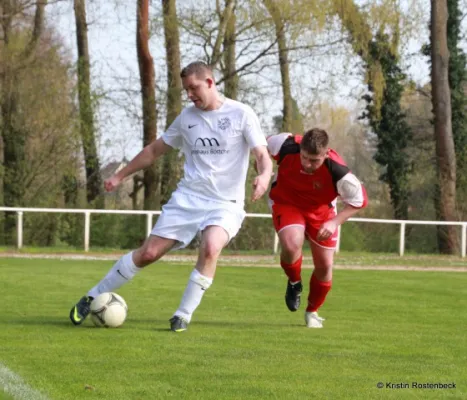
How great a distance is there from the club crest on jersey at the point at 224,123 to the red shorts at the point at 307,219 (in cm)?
118

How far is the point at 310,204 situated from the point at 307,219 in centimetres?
15

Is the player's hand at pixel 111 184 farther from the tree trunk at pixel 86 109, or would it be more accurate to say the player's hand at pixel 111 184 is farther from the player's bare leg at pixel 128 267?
the tree trunk at pixel 86 109

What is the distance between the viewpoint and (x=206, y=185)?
8.17 metres

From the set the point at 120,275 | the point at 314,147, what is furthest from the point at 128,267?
the point at 314,147

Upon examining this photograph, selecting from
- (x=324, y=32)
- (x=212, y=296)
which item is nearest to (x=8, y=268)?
(x=212, y=296)

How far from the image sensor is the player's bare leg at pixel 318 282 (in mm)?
8945

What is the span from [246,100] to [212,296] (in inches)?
699

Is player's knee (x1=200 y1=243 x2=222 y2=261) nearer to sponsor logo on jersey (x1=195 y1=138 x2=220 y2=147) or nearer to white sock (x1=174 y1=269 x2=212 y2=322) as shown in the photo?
white sock (x1=174 y1=269 x2=212 y2=322)

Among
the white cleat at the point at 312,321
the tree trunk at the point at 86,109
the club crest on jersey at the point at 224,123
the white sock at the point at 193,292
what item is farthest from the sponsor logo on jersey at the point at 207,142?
the tree trunk at the point at 86,109

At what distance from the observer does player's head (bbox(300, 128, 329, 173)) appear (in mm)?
7984

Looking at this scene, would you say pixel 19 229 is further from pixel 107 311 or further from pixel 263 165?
Answer: pixel 263 165

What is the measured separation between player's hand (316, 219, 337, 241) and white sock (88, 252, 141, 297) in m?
1.53

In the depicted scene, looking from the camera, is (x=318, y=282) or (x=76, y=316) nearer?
(x=76, y=316)

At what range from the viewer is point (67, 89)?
28.5 metres
